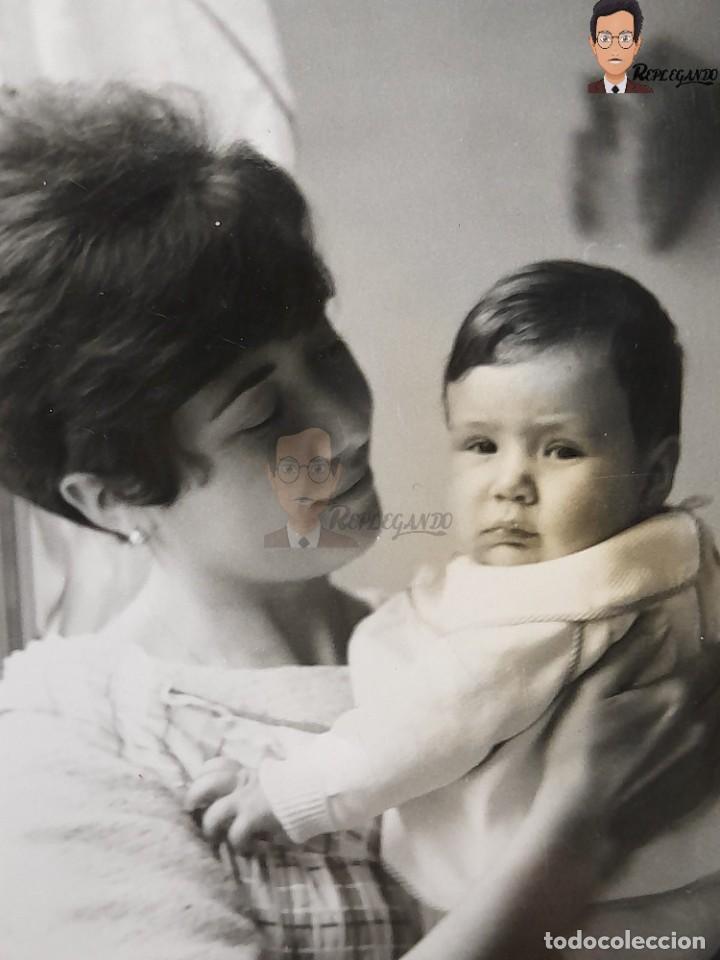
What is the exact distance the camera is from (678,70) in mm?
857

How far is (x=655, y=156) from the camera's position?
85cm

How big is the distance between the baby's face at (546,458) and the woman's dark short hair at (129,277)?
19 cm

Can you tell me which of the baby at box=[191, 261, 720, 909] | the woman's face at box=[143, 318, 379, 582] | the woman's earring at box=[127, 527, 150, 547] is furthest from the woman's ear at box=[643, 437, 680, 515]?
the woman's earring at box=[127, 527, 150, 547]

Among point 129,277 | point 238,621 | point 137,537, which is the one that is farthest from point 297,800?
point 129,277

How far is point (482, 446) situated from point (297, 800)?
36 centimetres

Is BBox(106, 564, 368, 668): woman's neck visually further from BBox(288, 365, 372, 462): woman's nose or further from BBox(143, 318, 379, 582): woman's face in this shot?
BBox(288, 365, 372, 462): woman's nose

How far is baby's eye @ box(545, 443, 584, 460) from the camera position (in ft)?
2.63

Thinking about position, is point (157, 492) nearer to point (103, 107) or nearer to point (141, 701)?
point (141, 701)

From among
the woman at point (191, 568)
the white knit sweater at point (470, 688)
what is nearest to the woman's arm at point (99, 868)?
the woman at point (191, 568)

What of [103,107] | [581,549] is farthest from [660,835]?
[103,107]

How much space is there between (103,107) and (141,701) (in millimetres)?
562

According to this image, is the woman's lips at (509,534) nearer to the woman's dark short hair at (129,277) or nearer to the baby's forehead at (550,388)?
the baby's forehead at (550,388)

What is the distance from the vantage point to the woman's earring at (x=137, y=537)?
0.84 metres

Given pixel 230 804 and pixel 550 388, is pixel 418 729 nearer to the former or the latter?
pixel 230 804
